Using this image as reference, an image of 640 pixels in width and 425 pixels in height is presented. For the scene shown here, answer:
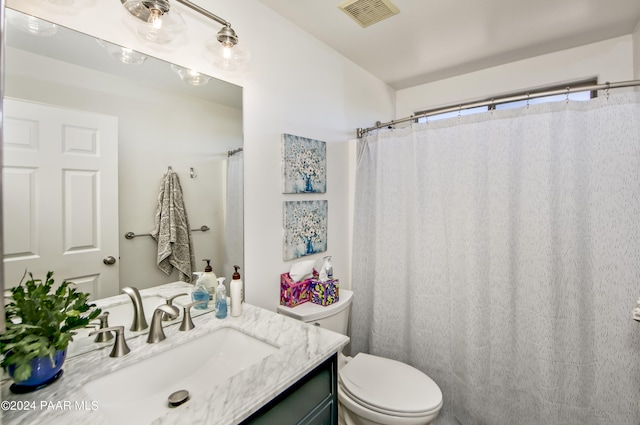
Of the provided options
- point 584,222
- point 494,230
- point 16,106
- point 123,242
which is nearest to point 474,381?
point 494,230

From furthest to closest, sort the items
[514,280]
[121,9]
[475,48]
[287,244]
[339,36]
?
[475,48]
[339,36]
[287,244]
[514,280]
[121,9]

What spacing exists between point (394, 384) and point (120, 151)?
1594 millimetres

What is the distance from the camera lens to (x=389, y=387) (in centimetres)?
147

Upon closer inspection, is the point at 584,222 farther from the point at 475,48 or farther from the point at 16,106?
the point at 16,106

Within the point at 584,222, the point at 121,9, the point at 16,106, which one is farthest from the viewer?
the point at 584,222

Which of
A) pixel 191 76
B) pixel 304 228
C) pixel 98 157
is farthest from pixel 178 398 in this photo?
pixel 191 76

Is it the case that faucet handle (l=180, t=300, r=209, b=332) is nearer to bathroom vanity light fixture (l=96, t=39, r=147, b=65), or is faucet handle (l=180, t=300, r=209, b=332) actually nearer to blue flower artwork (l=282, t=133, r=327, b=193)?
blue flower artwork (l=282, t=133, r=327, b=193)

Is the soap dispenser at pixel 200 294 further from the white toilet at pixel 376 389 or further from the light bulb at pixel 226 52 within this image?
the light bulb at pixel 226 52

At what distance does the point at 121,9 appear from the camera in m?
1.08

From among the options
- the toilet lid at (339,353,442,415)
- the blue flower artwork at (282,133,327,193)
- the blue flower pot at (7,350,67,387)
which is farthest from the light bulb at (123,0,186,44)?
the toilet lid at (339,353,442,415)

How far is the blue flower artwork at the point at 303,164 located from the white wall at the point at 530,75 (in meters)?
1.33

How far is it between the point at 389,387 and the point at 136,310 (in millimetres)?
1185

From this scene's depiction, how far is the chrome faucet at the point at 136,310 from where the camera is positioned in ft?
3.56

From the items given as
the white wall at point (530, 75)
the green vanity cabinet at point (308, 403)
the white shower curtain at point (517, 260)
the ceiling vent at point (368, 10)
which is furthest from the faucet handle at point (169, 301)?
the white wall at point (530, 75)
